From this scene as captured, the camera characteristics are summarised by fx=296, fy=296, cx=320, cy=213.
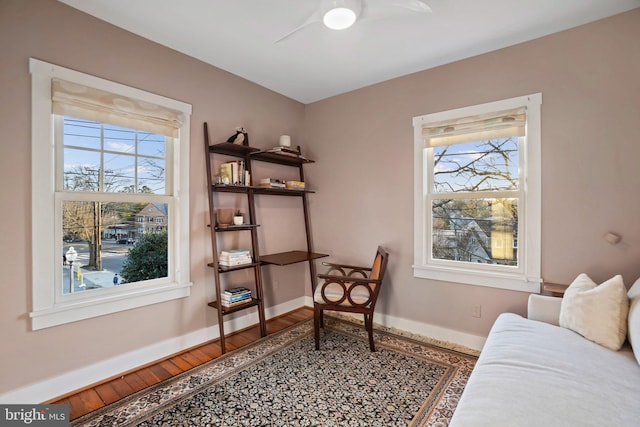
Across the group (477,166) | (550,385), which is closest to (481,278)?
(477,166)

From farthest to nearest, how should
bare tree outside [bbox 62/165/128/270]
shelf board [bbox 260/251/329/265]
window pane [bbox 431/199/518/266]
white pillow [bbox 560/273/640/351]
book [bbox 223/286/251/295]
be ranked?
shelf board [bbox 260/251/329/265]
book [bbox 223/286/251/295]
window pane [bbox 431/199/518/266]
bare tree outside [bbox 62/165/128/270]
white pillow [bbox 560/273/640/351]

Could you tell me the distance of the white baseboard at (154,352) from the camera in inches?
75.6

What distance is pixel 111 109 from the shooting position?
2211mm

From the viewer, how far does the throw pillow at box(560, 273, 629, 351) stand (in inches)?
64.8

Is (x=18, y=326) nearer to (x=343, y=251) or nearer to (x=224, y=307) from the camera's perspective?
(x=224, y=307)

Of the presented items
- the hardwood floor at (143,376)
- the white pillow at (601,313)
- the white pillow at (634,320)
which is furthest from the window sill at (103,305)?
the white pillow at (634,320)

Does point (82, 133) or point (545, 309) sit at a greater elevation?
point (82, 133)

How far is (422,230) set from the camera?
2975 millimetres

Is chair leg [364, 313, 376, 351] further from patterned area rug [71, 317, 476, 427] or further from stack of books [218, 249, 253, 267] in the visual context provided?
stack of books [218, 249, 253, 267]

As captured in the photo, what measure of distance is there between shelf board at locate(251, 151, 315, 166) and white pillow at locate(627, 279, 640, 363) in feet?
9.59

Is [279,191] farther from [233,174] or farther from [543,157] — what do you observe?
[543,157]

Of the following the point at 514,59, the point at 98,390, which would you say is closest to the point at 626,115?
the point at 514,59

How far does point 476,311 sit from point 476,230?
29.1 inches

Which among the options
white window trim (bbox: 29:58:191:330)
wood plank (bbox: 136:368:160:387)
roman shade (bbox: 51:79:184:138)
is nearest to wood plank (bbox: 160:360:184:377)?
wood plank (bbox: 136:368:160:387)
